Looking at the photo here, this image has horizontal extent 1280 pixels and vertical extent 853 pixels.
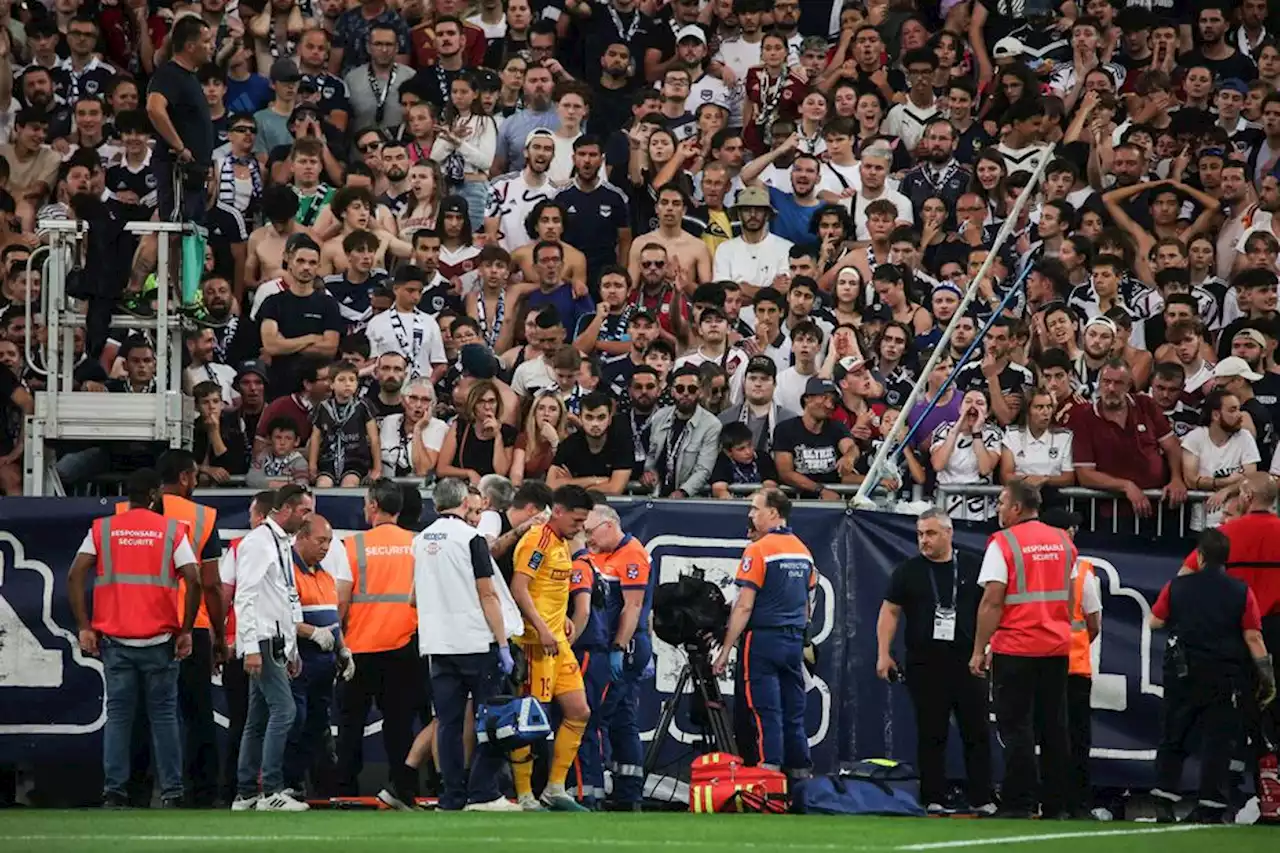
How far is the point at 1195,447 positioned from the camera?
17172mm

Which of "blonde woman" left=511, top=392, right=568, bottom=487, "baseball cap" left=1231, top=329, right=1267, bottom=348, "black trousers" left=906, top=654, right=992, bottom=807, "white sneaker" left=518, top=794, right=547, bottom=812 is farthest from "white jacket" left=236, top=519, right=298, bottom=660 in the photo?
"baseball cap" left=1231, top=329, right=1267, bottom=348

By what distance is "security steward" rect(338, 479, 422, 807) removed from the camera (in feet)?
51.4

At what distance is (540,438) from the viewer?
691 inches

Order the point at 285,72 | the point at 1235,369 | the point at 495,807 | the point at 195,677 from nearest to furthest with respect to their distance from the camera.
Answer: the point at 495,807
the point at 195,677
the point at 1235,369
the point at 285,72

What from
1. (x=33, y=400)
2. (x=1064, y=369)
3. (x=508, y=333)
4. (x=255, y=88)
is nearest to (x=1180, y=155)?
(x=1064, y=369)

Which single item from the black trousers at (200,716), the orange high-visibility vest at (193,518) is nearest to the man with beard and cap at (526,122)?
the orange high-visibility vest at (193,518)

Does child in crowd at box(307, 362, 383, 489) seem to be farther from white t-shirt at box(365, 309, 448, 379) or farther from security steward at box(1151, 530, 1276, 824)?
security steward at box(1151, 530, 1276, 824)

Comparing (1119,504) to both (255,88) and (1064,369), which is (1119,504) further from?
(255,88)

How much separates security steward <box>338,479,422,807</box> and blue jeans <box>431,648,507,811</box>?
3.62ft

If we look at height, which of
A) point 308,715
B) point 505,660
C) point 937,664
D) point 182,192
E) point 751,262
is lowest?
point 308,715

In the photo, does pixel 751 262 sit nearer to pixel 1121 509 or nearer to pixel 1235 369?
pixel 1235 369

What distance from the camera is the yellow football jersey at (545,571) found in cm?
1482

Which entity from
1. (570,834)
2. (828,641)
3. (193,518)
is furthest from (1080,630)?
(193,518)

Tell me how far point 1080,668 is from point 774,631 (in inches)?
80.5
